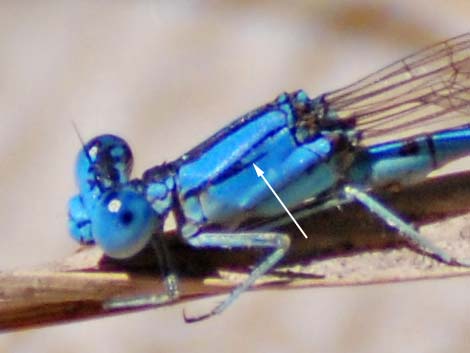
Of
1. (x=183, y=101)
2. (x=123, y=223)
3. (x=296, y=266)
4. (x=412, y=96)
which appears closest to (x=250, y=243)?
(x=296, y=266)

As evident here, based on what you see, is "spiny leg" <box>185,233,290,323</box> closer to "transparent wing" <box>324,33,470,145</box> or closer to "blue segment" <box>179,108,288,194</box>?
"blue segment" <box>179,108,288,194</box>

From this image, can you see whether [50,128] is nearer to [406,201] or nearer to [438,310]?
[438,310]

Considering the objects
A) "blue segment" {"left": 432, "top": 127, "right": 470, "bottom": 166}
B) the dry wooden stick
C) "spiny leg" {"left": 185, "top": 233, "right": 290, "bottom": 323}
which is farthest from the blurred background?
"spiny leg" {"left": 185, "top": 233, "right": 290, "bottom": 323}

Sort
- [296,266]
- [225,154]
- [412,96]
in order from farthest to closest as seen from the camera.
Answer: [412,96], [225,154], [296,266]

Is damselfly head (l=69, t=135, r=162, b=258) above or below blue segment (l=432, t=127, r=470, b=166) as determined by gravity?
above

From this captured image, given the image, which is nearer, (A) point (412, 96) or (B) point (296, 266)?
(B) point (296, 266)

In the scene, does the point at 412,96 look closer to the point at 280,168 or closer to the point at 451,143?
the point at 451,143

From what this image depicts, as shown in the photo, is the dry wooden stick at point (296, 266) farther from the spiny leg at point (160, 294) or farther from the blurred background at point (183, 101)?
the blurred background at point (183, 101)

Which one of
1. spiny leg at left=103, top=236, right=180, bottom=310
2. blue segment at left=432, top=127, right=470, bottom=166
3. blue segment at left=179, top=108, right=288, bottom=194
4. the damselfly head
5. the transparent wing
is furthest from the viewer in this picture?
blue segment at left=432, top=127, right=470, bottom=166
